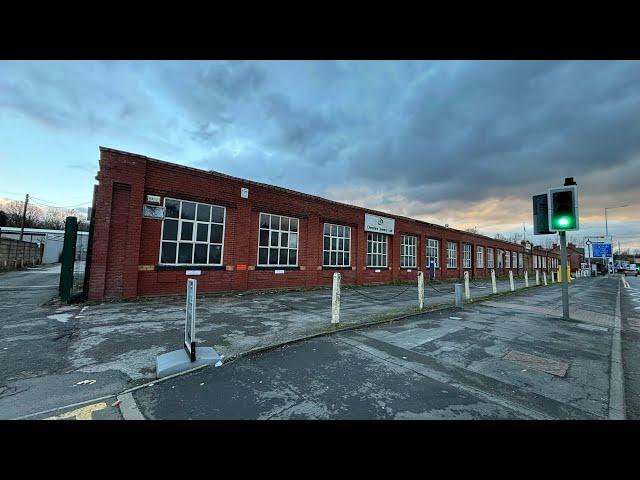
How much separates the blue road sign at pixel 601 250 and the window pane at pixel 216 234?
6571 cm

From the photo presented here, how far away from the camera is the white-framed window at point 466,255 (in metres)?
32.0

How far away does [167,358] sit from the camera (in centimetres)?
448

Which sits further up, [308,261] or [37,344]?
[308,261]

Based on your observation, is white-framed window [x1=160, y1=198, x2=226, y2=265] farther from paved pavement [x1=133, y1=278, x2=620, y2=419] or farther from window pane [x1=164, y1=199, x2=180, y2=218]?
paved pavement [x1=133, y1=278, x2=620, y2=419]

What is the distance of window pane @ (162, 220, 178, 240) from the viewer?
1165cm

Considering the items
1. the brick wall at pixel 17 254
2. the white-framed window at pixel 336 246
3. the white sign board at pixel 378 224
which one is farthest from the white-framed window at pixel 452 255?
the brick wall at pixel 17 254

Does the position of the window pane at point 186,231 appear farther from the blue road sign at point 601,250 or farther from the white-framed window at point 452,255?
the blue road sign at point 601,250

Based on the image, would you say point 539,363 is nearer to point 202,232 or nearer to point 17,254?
point 202,232

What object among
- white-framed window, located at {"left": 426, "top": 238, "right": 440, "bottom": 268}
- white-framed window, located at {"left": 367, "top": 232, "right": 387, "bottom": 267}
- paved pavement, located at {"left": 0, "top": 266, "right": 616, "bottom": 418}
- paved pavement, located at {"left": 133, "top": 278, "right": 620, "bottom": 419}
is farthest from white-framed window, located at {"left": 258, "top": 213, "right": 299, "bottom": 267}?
white-framed window, located at {"left": 426, "top": 238, "right": 440, "bottom": 268}

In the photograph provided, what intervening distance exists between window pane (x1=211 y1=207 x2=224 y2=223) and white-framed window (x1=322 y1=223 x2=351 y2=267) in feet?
22.5

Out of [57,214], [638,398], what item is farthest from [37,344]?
[57,214]
